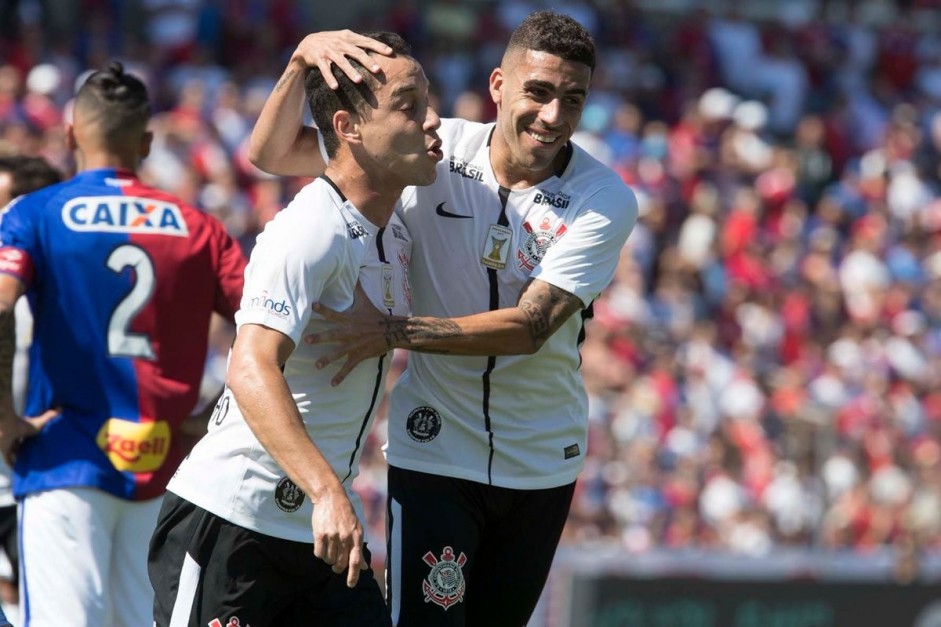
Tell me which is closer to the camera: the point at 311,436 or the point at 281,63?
the point at 311,436

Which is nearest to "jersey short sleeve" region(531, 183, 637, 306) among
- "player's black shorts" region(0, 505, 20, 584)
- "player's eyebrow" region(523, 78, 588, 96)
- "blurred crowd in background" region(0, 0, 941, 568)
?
"player's eyebrow" region(523, 78, 588, 96)

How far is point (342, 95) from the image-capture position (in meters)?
4.93

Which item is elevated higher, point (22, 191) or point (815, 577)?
point (22, 191)

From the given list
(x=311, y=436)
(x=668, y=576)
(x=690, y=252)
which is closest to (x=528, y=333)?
(x=311, y=436)

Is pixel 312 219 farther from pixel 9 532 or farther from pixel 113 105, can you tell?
pixel 9 532

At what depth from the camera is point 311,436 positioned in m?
4.79

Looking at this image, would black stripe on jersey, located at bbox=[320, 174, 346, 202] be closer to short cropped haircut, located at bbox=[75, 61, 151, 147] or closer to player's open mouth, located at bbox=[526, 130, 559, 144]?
player's open mouth, located at bbox=[526, 130, 559, 144]

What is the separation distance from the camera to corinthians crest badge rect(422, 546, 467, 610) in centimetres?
540

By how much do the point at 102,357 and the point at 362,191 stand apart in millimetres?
1700

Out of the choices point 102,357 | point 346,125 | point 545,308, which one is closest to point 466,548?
point 545,308

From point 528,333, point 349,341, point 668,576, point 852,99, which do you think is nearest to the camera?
point 349,341

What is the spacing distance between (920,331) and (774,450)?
15.1ft

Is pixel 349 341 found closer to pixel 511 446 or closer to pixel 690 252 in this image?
pixel 511 446

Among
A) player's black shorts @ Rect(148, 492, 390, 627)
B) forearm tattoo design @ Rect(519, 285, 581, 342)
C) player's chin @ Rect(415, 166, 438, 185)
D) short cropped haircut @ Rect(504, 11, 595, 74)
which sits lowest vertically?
player's black shorts @ Rect(148, 492, 390, 627)
